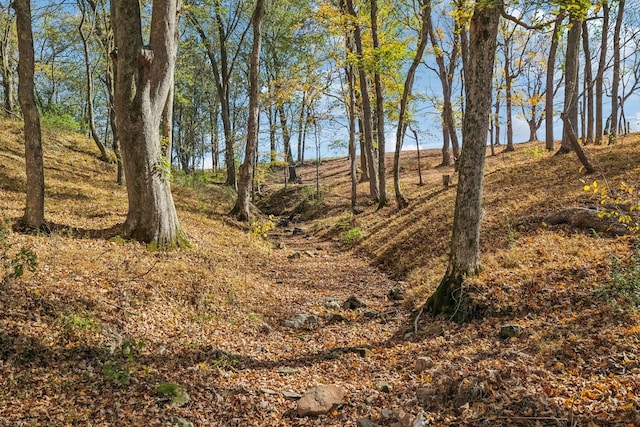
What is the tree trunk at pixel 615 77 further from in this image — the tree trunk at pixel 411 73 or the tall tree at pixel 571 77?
the tree trunk at pixel 411 73

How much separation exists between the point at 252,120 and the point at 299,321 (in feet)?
34.4

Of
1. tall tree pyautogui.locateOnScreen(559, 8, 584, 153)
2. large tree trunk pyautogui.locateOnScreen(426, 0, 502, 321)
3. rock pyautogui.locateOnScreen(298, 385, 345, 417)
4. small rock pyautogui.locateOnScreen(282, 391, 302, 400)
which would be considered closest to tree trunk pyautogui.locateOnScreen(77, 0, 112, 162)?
large tree trunk pyautogui.locateOnScreen(426, 0, 502, 321)

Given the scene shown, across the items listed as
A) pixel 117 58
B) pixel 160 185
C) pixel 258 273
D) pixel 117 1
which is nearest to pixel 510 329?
pixel 258 273

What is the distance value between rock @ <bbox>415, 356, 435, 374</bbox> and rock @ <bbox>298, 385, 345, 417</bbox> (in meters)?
1.13

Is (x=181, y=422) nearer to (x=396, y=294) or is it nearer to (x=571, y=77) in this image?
(x=396, y=294)

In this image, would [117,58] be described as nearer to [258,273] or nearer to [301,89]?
[258,273]

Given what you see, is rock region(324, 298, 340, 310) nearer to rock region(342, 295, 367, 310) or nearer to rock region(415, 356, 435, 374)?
rock region(342, 295, 367, 310)

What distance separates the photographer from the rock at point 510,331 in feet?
18.7

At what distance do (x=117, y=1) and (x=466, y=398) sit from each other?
10342 mm

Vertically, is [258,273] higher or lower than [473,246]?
lower

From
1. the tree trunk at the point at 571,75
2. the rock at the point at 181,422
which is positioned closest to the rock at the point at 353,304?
the rock at the point at 181,422

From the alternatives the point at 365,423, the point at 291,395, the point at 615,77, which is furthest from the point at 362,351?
the point at 615,77

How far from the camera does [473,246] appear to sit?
7.25 m

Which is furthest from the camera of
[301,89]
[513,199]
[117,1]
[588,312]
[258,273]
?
[301,89]
